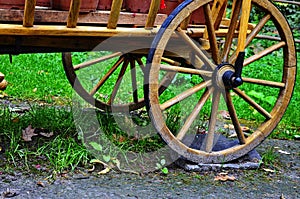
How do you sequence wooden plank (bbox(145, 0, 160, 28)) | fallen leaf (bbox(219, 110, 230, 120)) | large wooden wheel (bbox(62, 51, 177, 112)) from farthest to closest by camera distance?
fallen leaf (bbox(219, 110, 230, 120))
large wooden wheel (bbox(62, 51, 177, 112))
wooden plank (bbox(145, 0, 160, 28))

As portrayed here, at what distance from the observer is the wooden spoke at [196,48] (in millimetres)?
3146

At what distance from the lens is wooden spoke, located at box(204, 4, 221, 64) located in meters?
3.16

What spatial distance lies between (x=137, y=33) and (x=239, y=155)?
3.36 ft

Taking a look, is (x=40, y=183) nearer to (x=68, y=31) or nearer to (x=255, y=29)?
(x=68, y=31)

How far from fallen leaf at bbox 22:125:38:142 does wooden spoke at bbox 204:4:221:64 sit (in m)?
1.30

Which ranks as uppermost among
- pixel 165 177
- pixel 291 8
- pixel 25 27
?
pixel 291 8

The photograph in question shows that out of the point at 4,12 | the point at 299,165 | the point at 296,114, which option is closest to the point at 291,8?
the point at 296,114

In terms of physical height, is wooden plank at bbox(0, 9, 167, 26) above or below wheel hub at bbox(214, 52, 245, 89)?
above

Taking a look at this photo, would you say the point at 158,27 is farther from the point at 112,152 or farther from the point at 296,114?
the point at 296,114

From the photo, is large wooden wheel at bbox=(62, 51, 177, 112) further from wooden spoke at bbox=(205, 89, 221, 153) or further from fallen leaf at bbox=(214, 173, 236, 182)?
fallen leaf at bbox=(214, 173, 236, 182)

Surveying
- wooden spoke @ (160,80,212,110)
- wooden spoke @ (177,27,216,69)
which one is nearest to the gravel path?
wooden spoke @ (160,80,212,110)

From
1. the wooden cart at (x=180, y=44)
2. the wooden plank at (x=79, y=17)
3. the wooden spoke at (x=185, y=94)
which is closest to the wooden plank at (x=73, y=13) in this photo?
the wooden cart at (x=180, y=44)

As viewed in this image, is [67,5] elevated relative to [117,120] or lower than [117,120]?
elevated

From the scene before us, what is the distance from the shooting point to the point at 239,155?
3.40 m
